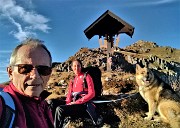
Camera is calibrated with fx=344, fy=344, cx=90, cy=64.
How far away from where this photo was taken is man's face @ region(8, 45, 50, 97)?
88.0 inches

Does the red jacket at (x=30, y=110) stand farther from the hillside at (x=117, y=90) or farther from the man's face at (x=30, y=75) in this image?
the hillside at (x=117, y=90)

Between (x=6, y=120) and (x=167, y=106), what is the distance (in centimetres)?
938

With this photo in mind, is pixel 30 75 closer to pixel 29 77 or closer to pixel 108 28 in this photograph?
pixel 29 77

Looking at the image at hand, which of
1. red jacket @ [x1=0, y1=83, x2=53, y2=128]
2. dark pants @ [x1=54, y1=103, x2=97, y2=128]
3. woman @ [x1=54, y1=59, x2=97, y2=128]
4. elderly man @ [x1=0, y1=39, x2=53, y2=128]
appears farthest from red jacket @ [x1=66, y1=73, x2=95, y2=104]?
elderly man @ [x1=0, y1=39, x2=53, y2=128]

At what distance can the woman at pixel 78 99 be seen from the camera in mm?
9414

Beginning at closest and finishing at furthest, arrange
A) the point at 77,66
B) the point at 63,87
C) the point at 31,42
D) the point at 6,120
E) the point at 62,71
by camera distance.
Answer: the point at 6,120 < the point at 31,42 < the point at 77,66 < the point at 63,87 < the point at 62,71

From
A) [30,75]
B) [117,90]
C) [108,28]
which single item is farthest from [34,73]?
[108,28]

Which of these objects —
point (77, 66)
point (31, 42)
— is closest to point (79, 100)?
point (77, 66)

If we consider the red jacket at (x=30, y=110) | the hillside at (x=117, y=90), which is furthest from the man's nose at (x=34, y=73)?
the hillside at (x=117, y=90)

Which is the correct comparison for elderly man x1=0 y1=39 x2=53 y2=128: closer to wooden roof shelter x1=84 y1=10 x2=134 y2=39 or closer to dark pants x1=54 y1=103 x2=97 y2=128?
dark pants x1=54 y1=103 x2=97 y2=128

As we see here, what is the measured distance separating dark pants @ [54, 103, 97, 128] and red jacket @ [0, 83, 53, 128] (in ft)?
21.9

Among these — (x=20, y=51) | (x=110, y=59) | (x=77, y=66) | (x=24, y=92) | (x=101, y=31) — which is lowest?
(x=24, y=92)

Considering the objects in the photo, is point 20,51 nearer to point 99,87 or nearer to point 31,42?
point 31,42

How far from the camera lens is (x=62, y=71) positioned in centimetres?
1786
